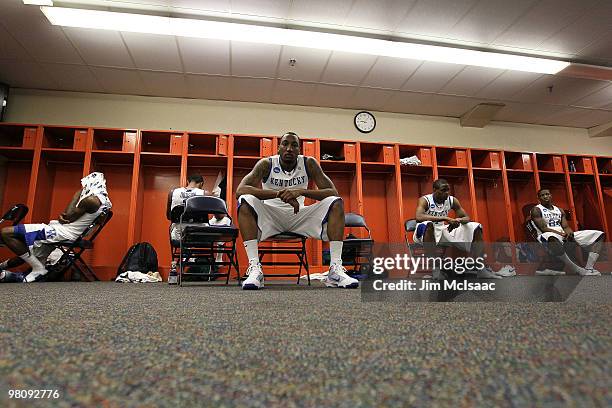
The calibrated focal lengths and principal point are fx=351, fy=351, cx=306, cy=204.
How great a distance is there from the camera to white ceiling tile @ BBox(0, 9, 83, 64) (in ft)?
12.4

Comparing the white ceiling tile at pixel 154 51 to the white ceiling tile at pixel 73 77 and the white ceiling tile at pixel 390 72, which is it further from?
the white ceiling tile at pixel 390 72

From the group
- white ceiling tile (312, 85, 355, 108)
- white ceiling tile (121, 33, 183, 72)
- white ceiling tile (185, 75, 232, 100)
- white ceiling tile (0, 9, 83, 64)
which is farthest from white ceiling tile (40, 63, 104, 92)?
white ceiling tile (312, 85, 355, 108)

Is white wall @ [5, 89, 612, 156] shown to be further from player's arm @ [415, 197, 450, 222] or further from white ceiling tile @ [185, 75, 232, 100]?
player's arm @ [415, 197, 450, 222]

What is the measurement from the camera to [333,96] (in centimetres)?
555

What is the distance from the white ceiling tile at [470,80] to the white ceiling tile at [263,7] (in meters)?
2.66

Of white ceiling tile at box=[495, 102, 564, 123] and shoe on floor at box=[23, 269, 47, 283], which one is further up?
white ceiling tile at box=[495, 102, 564, 123]

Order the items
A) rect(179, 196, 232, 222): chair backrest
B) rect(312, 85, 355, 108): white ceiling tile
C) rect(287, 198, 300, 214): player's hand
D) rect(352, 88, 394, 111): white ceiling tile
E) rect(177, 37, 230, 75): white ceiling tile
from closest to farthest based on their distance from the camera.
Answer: rect(287, 198, 300, 214): player's hand
rect(179, 196, 232, 222): chair backrest
rect(177, 37, 230, 75): white ceiling tile
rect(312, 85, 355, 108): white ceiling tile
rect(352, 88, 394, 111): white ceiling tile

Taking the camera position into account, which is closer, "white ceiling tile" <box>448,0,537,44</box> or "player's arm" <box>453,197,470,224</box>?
"player's arm" <box>453,197,470,224</box>

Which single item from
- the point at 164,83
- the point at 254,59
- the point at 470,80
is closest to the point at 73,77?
the point at 164,83

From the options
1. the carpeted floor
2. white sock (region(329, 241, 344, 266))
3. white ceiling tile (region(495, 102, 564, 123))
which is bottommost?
the carpeted floor

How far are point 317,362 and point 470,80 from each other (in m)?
5.63

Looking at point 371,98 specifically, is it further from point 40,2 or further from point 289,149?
point 40,2

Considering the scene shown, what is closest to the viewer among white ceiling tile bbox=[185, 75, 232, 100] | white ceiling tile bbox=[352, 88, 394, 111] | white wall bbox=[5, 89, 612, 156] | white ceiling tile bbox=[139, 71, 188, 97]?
white ceiling tile bbox=[139, 71, 188, 97]

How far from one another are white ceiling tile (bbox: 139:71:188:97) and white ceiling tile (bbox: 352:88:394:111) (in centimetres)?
264
